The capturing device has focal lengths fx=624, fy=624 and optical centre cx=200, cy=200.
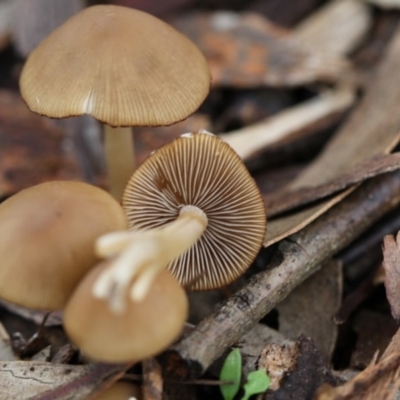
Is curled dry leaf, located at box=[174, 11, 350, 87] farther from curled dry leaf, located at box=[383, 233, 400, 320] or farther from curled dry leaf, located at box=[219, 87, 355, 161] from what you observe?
curled dry leaf, located at box=[383, 233, 400, 320]

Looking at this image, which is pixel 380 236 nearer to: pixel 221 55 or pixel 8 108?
pixel 221 55

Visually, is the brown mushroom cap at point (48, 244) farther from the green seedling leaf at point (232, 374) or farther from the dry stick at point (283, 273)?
the green seedling leaf at point (232, 374)

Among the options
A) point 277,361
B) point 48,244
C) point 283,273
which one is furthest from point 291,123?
point 48,244

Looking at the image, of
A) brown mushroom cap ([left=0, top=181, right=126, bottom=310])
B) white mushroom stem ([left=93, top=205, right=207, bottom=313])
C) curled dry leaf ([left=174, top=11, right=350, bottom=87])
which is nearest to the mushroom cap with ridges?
brown mushroom cap ([left=0, top=181, right=126, bottom=310])

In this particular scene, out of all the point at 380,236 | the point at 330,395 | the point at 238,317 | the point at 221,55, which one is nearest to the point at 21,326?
the point at 238,317

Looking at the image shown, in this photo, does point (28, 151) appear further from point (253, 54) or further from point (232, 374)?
point (232, 374)

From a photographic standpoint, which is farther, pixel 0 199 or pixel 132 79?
pixel 0 199
